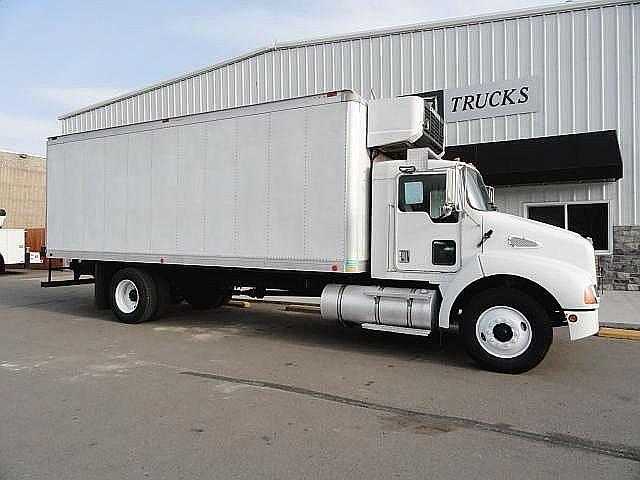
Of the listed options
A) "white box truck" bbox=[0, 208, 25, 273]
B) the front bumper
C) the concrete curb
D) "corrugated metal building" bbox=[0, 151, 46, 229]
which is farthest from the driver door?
"corrugated metal building" bbox=[0, 151, 46, 229]

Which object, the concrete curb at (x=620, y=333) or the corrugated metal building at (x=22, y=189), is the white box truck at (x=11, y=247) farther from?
the concrete curb at (x=620, y=333)

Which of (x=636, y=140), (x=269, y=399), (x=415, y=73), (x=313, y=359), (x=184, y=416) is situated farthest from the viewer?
(x=415, y=73)

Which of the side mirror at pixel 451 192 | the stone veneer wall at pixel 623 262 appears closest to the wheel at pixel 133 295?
the side mirror at pixel 451 192

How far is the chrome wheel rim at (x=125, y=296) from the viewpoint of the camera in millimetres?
10125

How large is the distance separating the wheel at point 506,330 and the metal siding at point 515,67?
886 centimetres

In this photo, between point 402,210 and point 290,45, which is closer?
point 402,210

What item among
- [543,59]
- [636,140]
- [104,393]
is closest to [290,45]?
[543,59]

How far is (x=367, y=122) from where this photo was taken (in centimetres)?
777

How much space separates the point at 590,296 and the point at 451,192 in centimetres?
211

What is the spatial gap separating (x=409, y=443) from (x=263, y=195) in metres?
4.79

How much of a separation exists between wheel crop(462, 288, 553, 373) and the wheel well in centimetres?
15

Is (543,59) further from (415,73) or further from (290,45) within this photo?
(290,45)

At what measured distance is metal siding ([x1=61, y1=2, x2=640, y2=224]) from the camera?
1356cm

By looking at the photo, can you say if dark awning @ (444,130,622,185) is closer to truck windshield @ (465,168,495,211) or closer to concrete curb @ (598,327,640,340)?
concrete curb @ (598,327,640,340)
